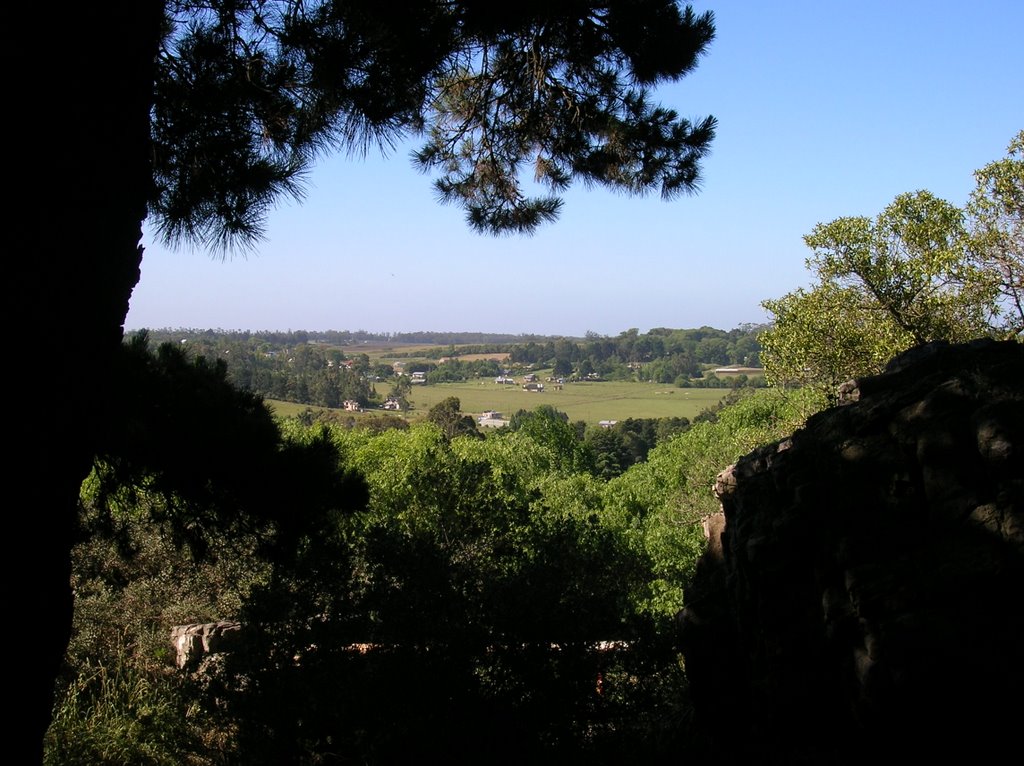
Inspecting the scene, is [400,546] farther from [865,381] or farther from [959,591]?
[959,591]

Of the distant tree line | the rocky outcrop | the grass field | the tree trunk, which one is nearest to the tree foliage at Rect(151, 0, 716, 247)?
the tree trunk

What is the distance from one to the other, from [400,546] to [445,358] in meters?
76.1

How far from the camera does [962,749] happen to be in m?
2.63

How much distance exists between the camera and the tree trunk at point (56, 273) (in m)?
2.11

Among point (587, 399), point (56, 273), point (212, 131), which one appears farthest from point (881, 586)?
point (587, 399)

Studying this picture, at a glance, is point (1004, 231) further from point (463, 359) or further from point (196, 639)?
point (463, 359)

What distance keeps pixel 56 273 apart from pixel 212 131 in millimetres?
2116

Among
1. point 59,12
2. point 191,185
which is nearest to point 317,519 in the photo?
point 191,185

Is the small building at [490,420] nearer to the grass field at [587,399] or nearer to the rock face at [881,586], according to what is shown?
the grass field at [587,399]

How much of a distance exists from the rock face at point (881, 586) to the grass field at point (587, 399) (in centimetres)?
4385

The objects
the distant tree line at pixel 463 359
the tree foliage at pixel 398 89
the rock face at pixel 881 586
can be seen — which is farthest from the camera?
the distant tree line at pixel 463 359

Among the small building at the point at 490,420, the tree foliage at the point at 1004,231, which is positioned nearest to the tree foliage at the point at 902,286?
the tree foliage at the point at 1004,231

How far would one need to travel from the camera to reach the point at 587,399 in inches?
2547

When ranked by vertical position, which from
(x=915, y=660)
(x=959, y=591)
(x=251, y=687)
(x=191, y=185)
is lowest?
(x=251, y=687)
